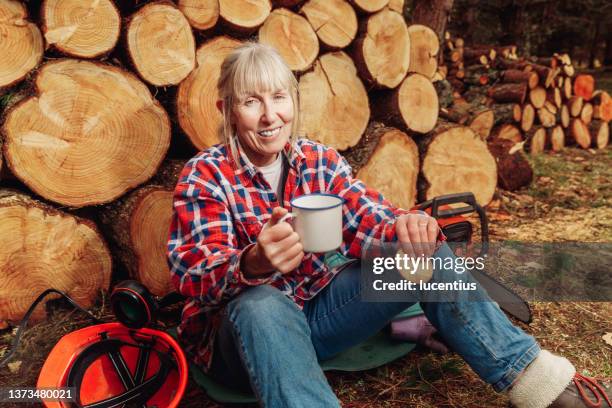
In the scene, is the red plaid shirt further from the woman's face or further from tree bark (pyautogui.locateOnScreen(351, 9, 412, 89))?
tree bark (pyautogui.locateOnScreen(351, 9, 412, 89))

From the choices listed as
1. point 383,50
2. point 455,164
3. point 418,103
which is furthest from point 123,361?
point 455,164

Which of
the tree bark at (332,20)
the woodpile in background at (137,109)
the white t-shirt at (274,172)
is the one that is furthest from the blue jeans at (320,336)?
the tree bark at (332,20)

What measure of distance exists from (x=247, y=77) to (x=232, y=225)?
0.43 meters

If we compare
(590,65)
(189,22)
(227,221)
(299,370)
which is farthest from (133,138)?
(590,65)

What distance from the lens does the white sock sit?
1.42 m

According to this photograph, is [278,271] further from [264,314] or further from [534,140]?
[534,140]

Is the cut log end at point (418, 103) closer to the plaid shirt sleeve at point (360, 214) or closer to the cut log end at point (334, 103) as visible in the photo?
the cut log end at point (334, 103)

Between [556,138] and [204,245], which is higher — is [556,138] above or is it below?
below

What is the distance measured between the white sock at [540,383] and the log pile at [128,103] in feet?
4.96

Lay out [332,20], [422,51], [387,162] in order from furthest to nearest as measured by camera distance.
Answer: [422,51], [387,162], [332,20]

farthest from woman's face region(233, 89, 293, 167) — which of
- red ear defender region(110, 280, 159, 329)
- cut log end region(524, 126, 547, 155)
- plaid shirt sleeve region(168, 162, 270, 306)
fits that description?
cut log end region(524, 126, 547, 155)

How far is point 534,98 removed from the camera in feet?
17.2

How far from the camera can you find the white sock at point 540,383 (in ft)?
4.67

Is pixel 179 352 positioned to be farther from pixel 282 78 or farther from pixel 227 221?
pixel 282 78
